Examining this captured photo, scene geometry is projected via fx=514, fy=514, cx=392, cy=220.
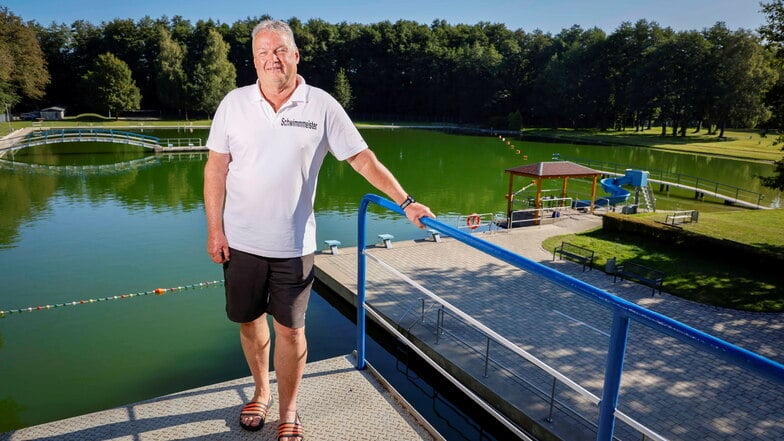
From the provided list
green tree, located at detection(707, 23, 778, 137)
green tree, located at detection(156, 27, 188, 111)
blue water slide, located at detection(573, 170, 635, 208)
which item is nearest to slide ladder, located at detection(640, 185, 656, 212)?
blue water slide, located at detection(573, 170, 635, 208)

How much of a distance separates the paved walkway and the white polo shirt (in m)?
4.44

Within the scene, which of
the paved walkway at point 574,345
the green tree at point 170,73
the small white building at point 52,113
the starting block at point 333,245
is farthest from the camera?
the green tree at point 170,73

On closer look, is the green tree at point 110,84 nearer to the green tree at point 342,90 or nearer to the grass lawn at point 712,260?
the green tree at point 342,90

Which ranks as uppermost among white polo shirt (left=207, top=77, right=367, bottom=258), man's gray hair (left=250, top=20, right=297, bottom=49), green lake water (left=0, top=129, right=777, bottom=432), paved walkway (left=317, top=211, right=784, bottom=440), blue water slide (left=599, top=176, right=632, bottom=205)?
man's gray hair (left=250, top=20, right=297, bottom=49)

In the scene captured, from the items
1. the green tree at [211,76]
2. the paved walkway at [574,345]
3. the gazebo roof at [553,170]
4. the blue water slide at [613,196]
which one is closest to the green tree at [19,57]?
the green tree at [211,76]

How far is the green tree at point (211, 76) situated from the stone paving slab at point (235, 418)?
220 feet

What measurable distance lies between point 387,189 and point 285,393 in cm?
142

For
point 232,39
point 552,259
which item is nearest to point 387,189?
point 552,259

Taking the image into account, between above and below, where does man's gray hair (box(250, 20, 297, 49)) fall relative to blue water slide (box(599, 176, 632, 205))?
above

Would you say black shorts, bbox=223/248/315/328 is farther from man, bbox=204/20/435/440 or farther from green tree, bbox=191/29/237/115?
green tree, bbox=191/29/237/115

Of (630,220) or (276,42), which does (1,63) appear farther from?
(276,42)

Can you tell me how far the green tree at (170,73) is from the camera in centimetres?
6669

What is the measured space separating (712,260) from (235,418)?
46.0 ft

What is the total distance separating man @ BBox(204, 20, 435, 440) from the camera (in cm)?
269
